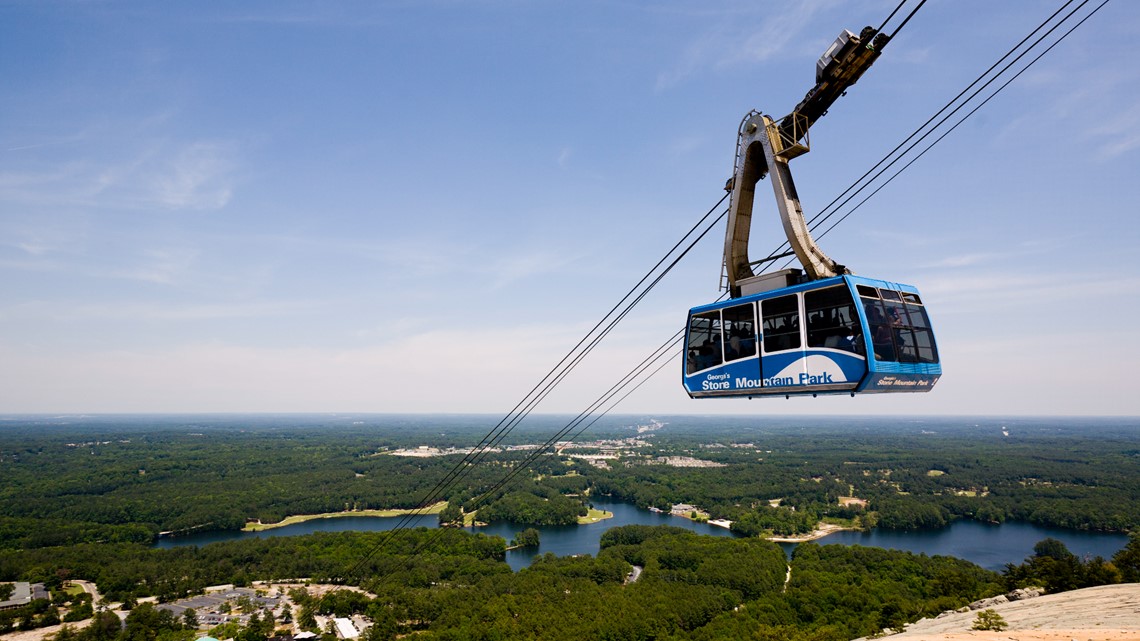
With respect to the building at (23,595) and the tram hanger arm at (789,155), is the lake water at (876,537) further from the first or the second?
the tram hanger arm at (789,155)

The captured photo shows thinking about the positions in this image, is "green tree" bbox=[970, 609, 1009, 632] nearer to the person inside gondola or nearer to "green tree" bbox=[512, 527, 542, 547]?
the person inside gondola

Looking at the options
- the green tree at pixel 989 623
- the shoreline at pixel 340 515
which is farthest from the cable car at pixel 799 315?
the shoreline at pixel 340 515

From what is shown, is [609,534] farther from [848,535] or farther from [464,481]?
[464,481]

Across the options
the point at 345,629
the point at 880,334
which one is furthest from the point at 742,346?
the point at 345,629

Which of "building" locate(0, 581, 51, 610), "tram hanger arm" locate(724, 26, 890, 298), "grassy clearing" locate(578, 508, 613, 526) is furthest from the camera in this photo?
"grassy clearing" locate(578, 508, 613, 526)

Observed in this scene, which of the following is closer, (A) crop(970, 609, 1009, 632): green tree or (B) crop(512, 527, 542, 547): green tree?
(A) crop(970, 609, 1009, 632): green tree

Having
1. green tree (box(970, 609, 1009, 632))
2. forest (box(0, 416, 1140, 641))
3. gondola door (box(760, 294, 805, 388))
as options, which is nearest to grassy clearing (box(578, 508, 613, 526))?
forest (box(0, 416, 1140, 641))

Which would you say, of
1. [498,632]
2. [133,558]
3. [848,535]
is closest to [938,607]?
[498,632]
